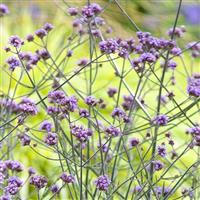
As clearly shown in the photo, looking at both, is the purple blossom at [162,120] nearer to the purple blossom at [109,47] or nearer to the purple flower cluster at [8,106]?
the purple blossom at [109,47]

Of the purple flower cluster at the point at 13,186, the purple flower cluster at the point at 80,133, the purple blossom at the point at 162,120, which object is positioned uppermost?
the purple blossom at the point at 162,120

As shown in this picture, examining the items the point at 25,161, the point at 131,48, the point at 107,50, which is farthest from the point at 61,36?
the point at 107,50

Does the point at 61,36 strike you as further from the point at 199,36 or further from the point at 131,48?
the point at 131,48

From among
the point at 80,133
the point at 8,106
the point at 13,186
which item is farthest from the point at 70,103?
the point at 8,106

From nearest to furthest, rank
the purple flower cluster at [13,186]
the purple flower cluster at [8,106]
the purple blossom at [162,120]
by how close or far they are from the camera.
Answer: the purple flower cluster at [13,186] < the purple blossom at [162,120] < the purple flower cluster at [8,106]

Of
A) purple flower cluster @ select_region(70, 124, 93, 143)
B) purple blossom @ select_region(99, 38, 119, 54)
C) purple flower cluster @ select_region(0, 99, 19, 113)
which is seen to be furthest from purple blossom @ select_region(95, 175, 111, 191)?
purple flower cluster @ select_region(0, 99, 19, 113)

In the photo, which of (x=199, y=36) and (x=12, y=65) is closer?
(x=12, y=65)

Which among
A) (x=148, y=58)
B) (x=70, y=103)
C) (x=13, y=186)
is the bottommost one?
(x=13, y=186)

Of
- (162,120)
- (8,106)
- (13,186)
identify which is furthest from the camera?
(8,106)

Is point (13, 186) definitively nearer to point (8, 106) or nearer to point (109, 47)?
point (109, 47)

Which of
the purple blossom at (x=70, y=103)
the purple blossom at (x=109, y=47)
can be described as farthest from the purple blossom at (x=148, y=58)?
the purple blossom at (x=70, y=103)

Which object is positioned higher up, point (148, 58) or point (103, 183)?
point (148, 58)
